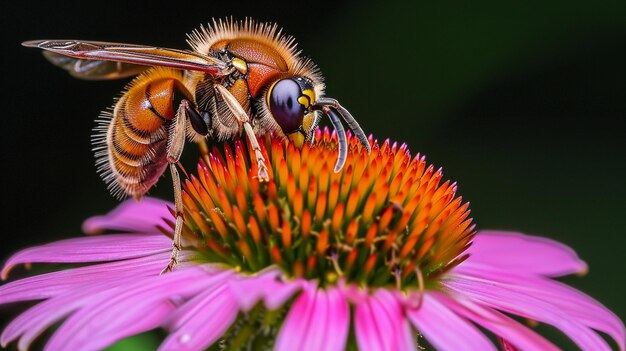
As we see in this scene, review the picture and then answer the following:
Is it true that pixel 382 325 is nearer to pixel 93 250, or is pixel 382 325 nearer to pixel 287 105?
pixel 287 105

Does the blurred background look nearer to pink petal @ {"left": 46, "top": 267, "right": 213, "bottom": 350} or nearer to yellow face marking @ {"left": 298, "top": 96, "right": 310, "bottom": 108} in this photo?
yellow face marking @ {"left": 298, "top": 96, "right": 310, "bottom": 108}

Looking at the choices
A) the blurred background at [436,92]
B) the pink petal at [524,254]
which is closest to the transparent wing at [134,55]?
the pink petal at [524,254]

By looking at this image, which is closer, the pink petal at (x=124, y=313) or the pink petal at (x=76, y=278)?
the pink petal at (x=124, y=313)

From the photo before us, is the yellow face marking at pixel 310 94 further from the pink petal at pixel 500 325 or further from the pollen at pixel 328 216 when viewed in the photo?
the pink petal at pixel 500 325

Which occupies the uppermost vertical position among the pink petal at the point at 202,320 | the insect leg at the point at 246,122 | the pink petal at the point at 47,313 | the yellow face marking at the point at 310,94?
the yellow face marking at the point at 310,94

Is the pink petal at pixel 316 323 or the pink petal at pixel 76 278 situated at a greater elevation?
the pink petal at pixel 316 323

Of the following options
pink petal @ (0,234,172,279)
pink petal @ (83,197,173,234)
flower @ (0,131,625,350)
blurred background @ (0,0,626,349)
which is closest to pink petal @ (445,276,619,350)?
flower @ (0,131,625,350)

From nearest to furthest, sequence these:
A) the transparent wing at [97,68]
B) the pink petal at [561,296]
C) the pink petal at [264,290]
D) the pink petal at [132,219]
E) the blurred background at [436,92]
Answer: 1. the pink petal at [264,290]
2. the pink petal at [561,296]
3. the transparent wing at [97,68]
4. the pink petal at [132,219]
5. the blurred background at [436,92]
